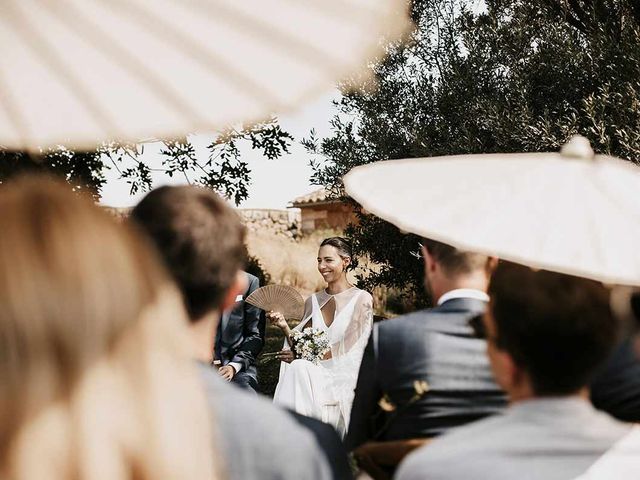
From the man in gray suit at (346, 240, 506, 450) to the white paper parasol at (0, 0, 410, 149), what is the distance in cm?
122

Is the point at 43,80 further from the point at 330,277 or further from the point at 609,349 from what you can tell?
the point at 330,277

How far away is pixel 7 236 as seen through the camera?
1.11 metres

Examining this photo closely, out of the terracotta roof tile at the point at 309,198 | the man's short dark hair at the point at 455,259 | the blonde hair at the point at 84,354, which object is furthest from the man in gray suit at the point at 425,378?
the terracotta roof tile at the point at 309,198

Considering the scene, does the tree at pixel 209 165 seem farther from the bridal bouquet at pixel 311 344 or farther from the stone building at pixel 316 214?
the stone building at pixel 316 214

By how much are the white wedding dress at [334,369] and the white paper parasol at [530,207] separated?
4131mm

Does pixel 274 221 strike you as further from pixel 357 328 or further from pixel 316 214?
pixel 357 328

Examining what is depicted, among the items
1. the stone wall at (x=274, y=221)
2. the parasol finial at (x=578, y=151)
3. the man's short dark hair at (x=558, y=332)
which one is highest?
the stone wall at (x=274, y=221)

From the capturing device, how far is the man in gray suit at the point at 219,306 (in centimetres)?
168

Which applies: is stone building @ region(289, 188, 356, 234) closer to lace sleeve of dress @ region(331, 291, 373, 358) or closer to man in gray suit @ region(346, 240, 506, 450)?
lace sleeve of dress @ region(331, 291, 373, 358)

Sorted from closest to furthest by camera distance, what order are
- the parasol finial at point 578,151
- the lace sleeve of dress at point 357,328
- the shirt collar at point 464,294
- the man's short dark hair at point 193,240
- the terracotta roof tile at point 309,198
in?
1. the man's short dark hair at point 193,240
2. the parasol finial at point 578,151
3. the shirt collar at point 464,294
4. the lace sleeve of dress at point 357,328
5. the terracotta roof tile at point 309,198

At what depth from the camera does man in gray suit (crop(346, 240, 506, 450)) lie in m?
2.42

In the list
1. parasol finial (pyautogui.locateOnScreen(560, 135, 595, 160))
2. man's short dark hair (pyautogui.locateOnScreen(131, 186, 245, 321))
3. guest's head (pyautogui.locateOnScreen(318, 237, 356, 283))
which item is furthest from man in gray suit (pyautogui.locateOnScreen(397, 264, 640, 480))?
guest's head (pyautogui.locateOnScreen(318, 237, 356, 283))

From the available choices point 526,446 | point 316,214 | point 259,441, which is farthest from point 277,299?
point 316,214

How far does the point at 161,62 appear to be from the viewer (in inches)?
62.2
